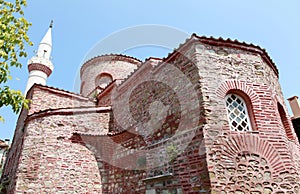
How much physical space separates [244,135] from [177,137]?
4.48 ft

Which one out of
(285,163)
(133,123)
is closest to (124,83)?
(133,123)

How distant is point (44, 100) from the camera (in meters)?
9.00

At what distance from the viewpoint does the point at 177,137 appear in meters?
5.20

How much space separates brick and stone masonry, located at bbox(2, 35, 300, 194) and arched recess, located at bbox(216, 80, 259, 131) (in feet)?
0.07

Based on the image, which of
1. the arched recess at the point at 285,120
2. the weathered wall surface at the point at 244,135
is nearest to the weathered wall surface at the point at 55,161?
the weathered wall surface at the point at 244,135

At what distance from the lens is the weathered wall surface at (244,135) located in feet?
14.6

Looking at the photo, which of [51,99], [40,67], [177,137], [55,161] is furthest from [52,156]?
[40,67]

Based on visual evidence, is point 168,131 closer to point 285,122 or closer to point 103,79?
point 285,122

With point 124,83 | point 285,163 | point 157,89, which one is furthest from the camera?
point 124,83

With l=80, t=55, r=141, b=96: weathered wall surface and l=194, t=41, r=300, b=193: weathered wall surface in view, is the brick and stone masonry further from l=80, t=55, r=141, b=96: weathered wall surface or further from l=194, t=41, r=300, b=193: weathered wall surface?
l=80, t=55, r=141, b=96: weathered wall surface

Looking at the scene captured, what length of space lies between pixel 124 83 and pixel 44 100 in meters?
3.11

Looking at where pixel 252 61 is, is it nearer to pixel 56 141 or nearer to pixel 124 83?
pixel 124 83

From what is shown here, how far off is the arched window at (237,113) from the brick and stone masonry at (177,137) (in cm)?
10

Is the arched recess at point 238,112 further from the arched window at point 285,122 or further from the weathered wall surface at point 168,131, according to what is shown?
the arched window at point 285,122
